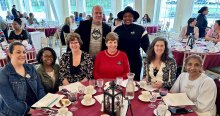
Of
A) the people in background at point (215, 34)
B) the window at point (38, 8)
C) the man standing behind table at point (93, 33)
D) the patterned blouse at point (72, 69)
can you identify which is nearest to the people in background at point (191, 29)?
the people in background at point (215, 34)

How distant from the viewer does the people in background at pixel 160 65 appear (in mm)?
2299

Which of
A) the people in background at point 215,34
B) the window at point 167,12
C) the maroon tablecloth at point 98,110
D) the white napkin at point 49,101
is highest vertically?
the window at point 167,12

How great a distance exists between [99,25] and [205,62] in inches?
86.3

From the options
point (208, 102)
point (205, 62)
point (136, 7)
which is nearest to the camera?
point (208, 102)

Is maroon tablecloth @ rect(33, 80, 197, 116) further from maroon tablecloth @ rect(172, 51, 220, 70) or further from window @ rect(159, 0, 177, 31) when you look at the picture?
window @ rect(159, 0, 177, 31)

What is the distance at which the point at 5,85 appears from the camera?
1.86 metres

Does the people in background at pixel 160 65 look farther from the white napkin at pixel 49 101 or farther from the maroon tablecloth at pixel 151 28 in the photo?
the maroon tablecloth at pixel 151 28

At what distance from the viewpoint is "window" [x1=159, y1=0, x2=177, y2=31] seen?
8148 millimetres

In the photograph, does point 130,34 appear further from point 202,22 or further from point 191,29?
point 202,22

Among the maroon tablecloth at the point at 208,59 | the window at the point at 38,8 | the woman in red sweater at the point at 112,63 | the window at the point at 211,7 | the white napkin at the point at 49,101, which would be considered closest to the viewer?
the white napkin at the point at 49,101

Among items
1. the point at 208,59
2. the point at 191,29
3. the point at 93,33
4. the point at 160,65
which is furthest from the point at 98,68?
the point at 191,29

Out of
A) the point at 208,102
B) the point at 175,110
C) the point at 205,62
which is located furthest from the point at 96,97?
the point at 205,62

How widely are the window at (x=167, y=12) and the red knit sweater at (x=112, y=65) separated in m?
5.92

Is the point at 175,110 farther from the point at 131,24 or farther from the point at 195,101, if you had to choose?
the point at 131,24
